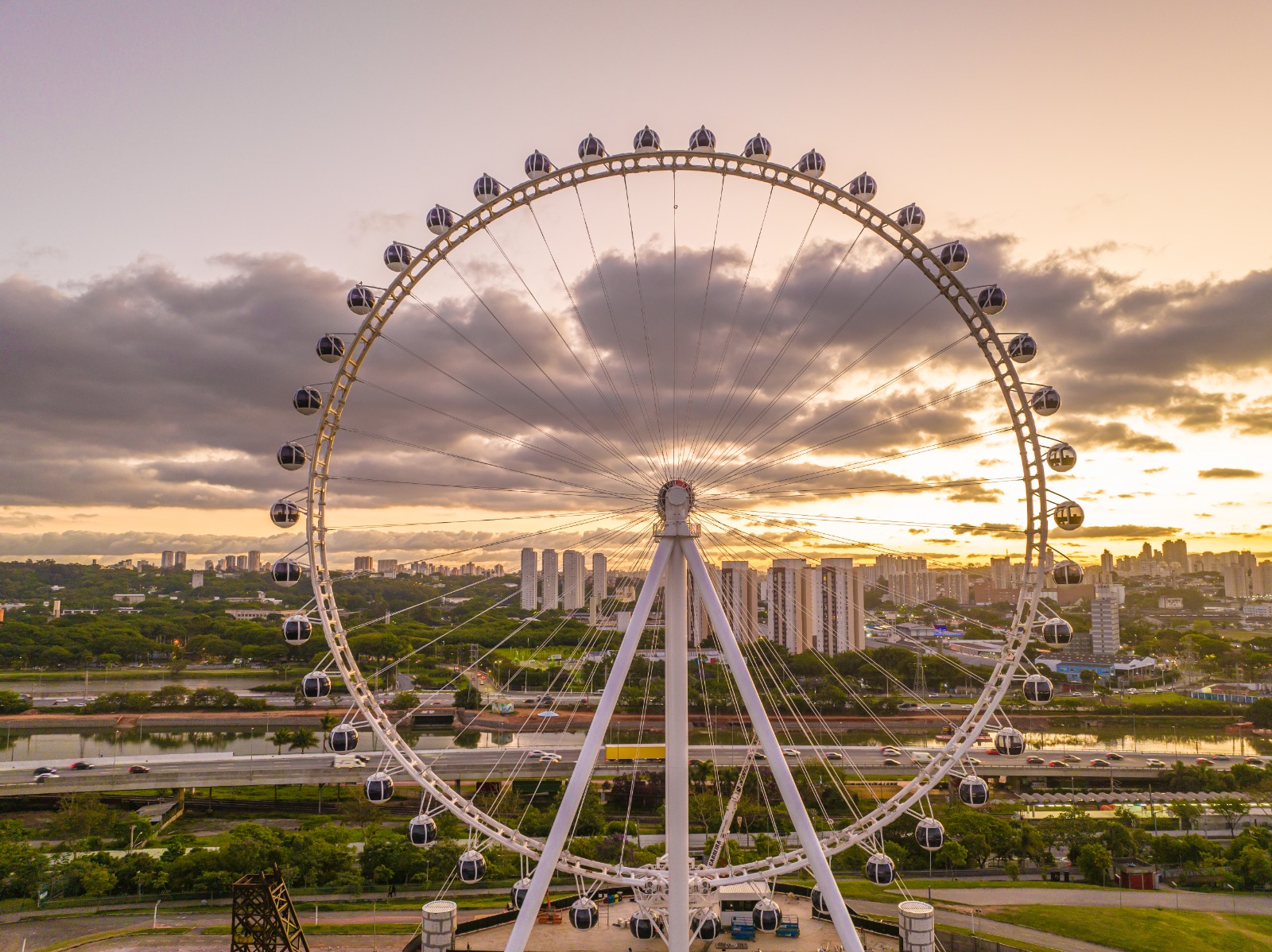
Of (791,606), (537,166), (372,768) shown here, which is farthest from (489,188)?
(791,606)

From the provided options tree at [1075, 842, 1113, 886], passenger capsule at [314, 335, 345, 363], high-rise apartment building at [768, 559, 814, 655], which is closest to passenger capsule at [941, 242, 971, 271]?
passenger capsule at [314, 335, 345, 363]

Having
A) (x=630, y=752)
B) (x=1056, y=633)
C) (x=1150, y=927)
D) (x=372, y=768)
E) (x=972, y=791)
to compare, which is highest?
(x=1056, y=633)

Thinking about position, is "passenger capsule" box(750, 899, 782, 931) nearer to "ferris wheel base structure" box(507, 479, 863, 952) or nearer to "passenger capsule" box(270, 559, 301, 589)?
"ferris wheel base structure" box(507, 479, 863, 952)

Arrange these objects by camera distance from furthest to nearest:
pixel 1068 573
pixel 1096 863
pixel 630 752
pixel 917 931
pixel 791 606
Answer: pixel 791 606 < pixel 630 752 < pixel 1096 863 < pixel 917 931 < pixel 1068 573

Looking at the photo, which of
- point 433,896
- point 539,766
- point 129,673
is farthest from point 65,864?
point 129,673

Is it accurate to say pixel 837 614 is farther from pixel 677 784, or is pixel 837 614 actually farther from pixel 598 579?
pixel 677 784

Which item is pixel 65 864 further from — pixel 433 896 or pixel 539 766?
pixel 539 766

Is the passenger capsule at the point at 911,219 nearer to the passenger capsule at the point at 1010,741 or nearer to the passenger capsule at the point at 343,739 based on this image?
the passenger capsule at the point at 1010,741
